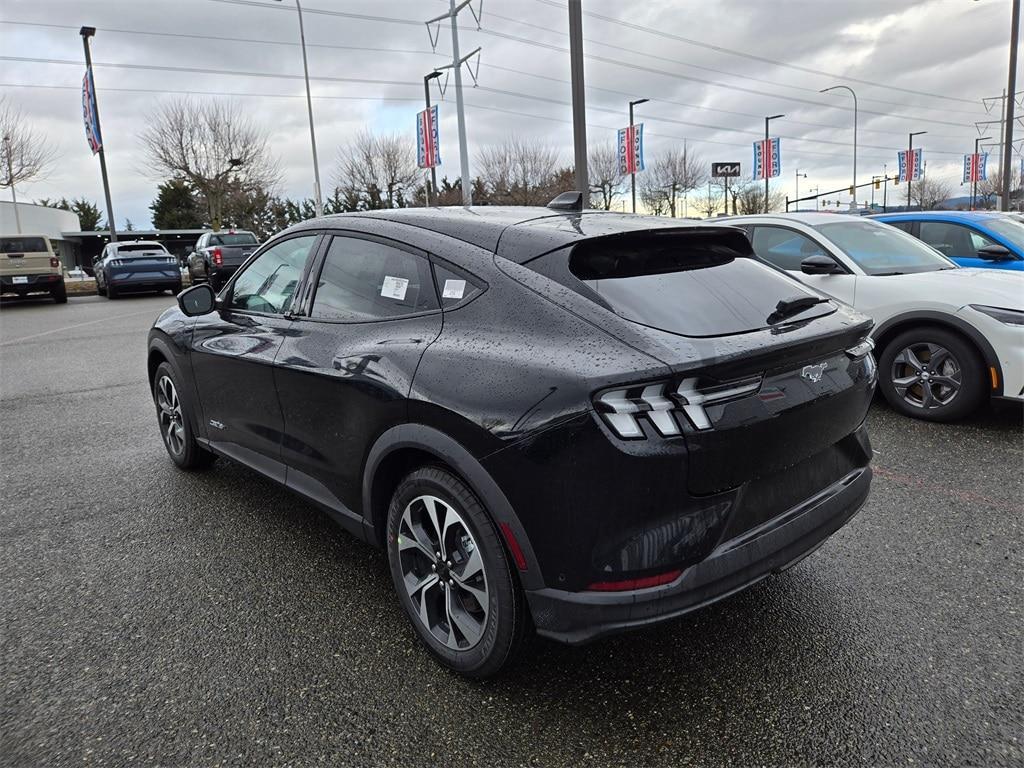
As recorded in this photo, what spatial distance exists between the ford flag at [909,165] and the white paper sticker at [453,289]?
208ft

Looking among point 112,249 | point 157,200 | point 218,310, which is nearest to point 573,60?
point 218,310

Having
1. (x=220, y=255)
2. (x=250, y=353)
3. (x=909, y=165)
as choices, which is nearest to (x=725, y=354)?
(x=250, y=353)

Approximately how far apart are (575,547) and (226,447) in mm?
2536

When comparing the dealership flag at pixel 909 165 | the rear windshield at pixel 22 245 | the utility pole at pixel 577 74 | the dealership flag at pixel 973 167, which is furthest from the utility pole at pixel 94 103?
the dealership flag at pixel 973 167

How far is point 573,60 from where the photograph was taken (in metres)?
12.1

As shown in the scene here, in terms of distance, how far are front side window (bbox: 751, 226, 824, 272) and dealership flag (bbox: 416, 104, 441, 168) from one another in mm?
25325

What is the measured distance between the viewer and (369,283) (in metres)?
2.91

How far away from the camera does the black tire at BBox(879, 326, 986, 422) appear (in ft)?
16.8

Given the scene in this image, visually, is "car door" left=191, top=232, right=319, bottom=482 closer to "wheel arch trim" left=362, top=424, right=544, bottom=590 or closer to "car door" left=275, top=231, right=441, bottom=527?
"car door" left=275, top=231, right=441, bottom=527

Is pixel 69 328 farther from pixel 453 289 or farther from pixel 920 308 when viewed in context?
pixel 920 308

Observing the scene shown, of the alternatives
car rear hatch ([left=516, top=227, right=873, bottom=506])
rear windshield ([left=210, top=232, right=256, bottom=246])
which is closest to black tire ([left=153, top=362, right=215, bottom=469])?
car rear hatch ([left=516, top=227, right=873, bottom=506])

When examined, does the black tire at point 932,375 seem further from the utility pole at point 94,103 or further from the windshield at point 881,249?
the utility pole at point 94,103

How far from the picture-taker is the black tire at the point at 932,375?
511 centimetres

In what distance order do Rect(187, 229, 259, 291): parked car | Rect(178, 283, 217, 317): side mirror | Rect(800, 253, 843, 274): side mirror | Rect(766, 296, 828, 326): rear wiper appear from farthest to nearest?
Rect(187, 229, 259, 291): parked car, Rect(800, 253, 843, 274): side mirror, Rect(178, 283, 217, 317): side mirror, Rect(766, 296, 828, 326): rear wiper
